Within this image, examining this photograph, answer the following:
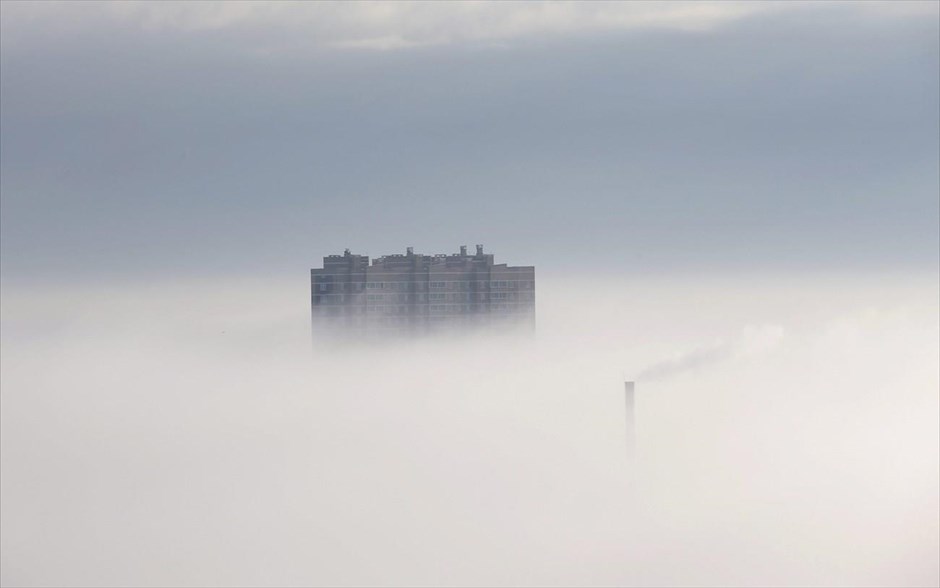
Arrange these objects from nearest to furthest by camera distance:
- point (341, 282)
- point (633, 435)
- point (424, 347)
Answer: point (341, 282), point (424, 347), point (633, 435)

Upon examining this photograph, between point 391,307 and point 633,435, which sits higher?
point 391,307

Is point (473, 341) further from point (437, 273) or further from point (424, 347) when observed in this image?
point (437, 273)

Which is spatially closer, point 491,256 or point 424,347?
point 491,256

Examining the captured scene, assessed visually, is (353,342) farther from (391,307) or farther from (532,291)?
(532,291)

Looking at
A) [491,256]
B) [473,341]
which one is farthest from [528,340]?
[491,256]

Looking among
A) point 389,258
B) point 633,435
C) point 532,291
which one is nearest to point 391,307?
point 389,258

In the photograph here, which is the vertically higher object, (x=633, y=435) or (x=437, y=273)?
(x=437, y=273)

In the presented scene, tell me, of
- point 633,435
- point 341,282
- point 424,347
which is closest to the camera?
point 341,282
